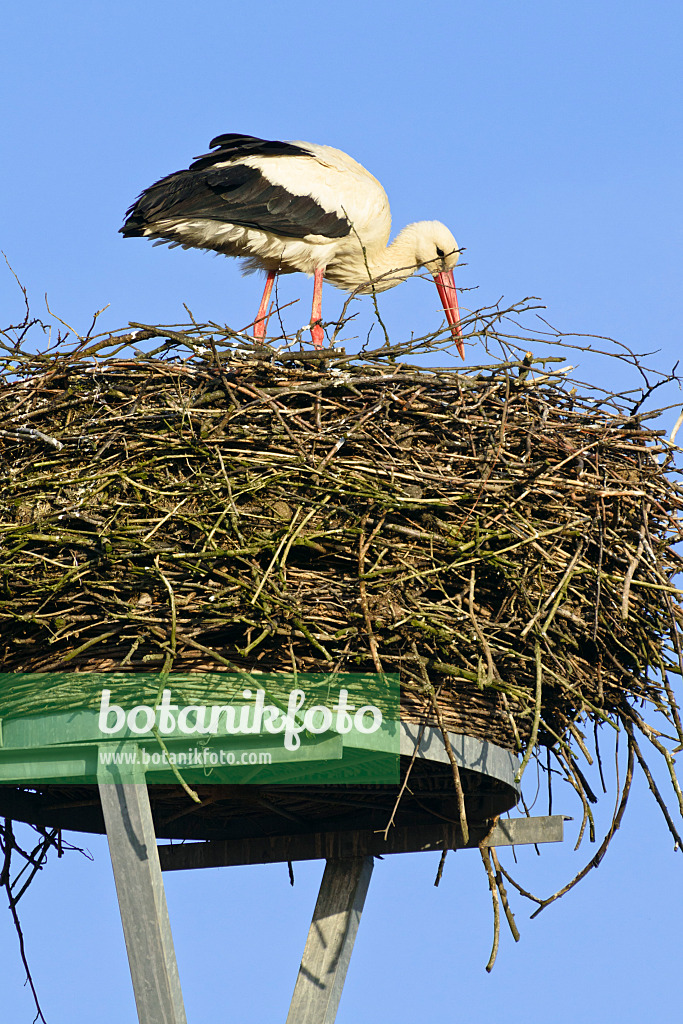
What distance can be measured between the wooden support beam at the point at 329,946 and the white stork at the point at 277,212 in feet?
9.16

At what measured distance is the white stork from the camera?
22.4 ft

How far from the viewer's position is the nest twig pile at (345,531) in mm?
4219

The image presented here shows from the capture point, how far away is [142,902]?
13.4 ft

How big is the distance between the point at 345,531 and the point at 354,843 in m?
1.48

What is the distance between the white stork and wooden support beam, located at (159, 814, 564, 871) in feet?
8.46

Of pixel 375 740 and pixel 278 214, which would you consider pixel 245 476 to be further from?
pixel 278 214

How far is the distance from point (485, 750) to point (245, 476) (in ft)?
4.09

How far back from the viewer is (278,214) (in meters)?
6.93

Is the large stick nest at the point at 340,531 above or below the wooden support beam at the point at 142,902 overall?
above

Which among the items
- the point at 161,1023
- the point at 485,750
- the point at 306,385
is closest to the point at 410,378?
the point at 306,385

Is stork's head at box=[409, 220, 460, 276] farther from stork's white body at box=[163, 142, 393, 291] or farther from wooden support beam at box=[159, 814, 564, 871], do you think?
wooden support beam at box=[159, 814, 564, 871]

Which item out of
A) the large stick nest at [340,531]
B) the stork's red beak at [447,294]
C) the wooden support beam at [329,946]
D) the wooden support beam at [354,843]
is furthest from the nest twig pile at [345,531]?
the stork's red beak at [447,294]

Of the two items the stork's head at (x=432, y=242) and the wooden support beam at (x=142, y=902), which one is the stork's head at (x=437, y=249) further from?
the wooden support beam at (x=142, y=902)

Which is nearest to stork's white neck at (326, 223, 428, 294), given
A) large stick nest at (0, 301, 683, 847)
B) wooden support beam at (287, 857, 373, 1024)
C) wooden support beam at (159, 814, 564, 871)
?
large stick nest at (0, 301, 683, 847)
